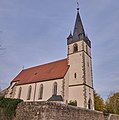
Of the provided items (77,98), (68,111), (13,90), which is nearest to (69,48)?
(77,98)

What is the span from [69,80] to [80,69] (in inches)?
91.5

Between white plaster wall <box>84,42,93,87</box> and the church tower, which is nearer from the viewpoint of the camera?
the church tower

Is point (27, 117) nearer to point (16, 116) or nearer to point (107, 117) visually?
point (16, 116)

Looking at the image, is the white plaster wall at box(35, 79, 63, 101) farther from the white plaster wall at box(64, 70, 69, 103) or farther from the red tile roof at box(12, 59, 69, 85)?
the white plaster wall at box(64, 70, 69, 103)

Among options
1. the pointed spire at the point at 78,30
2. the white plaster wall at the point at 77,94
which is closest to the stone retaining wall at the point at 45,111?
the white plaster wall at the point at 77,94

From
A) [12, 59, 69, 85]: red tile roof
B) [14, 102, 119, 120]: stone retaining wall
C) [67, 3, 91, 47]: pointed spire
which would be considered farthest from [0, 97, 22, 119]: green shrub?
[67, 3, 91, 47]: pointed spire

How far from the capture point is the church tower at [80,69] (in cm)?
2175

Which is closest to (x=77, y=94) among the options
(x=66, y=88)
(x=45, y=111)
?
(x=66, y=88)

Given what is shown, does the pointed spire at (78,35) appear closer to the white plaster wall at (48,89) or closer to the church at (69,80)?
the church at (69,80)

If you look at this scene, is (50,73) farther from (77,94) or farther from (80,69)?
(77,94)

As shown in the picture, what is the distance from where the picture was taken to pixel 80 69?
23359 mm

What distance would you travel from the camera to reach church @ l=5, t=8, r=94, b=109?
71.6 feet

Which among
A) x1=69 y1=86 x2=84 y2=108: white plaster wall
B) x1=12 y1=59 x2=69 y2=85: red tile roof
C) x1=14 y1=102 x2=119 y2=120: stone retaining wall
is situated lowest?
x1=14 y1=102 x2=119 y2=120: stone retaining wall

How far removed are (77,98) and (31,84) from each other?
8648 millimetres
